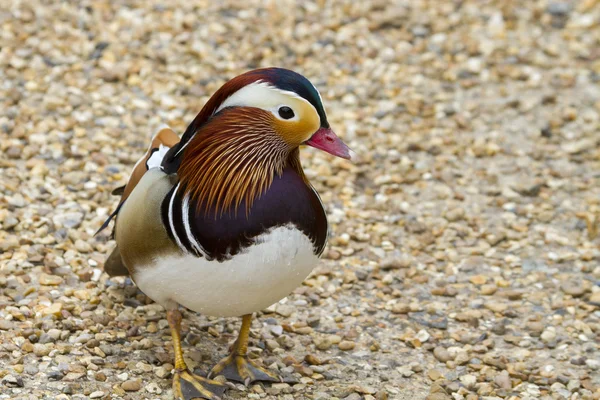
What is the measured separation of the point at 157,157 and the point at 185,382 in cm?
86

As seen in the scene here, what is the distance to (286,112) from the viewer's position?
3.00 m

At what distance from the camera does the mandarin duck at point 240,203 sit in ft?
9.84

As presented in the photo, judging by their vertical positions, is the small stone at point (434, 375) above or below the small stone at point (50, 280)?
below

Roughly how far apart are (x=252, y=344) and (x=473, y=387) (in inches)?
36.8

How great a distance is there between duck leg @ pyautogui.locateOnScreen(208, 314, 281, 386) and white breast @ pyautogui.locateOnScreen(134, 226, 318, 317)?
0.31 meters

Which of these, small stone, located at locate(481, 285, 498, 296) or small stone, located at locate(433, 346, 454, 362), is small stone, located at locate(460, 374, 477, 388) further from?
small stone, located at locate(481, 285, 498, 296)

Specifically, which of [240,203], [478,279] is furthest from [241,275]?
[478,279]

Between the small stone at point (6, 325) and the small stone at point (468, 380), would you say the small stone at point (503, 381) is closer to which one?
the small stone at point (468, 380)

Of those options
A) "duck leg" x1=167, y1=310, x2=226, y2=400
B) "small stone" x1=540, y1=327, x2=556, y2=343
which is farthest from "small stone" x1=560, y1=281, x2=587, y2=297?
"duck leg" x1=167, y1=310, x2=226, y2=400

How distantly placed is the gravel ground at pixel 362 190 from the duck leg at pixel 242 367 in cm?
5

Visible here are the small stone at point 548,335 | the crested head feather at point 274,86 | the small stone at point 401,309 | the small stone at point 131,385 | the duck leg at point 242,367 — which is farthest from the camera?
the small stone at point 401,309

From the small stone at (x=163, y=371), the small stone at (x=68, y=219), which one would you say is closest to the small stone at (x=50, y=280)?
the small stone at (x=68, y=219)

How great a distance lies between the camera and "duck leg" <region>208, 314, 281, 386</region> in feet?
11.5

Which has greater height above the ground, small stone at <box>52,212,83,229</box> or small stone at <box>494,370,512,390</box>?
small stone at <box>52,212,83,229</box>
